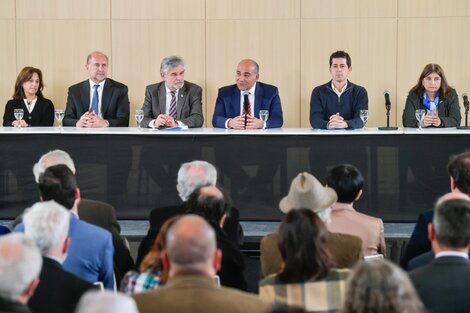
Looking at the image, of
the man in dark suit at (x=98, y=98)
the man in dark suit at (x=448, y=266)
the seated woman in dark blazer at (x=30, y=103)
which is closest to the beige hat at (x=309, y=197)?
the man in dark suit at (x=448, y=266)

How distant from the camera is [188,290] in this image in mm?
2977

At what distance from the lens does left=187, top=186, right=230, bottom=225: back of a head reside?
4.42m

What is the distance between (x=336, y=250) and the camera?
4031mm

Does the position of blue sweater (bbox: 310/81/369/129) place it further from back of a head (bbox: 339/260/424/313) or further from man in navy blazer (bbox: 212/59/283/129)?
back of a head (bbox: 339/260/424/313)

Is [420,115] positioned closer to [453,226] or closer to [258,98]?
[258,98]

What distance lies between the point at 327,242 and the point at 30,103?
5035 millimetres

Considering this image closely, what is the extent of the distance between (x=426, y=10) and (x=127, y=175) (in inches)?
144

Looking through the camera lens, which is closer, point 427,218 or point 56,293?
point 56,293

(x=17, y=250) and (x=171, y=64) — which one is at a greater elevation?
(x=171, y=64)

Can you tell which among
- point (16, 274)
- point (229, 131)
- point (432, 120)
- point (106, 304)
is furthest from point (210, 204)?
point (432, 120)

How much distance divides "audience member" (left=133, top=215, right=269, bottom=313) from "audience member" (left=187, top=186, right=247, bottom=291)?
1132 mm

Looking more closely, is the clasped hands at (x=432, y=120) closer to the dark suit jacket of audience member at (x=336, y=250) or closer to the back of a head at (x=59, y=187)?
the dark suit jacket of audience member at (x=336, y=250)

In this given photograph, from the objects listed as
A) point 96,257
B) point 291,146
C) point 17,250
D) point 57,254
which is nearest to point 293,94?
point 291,146

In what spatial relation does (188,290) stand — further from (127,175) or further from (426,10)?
(426,10)
